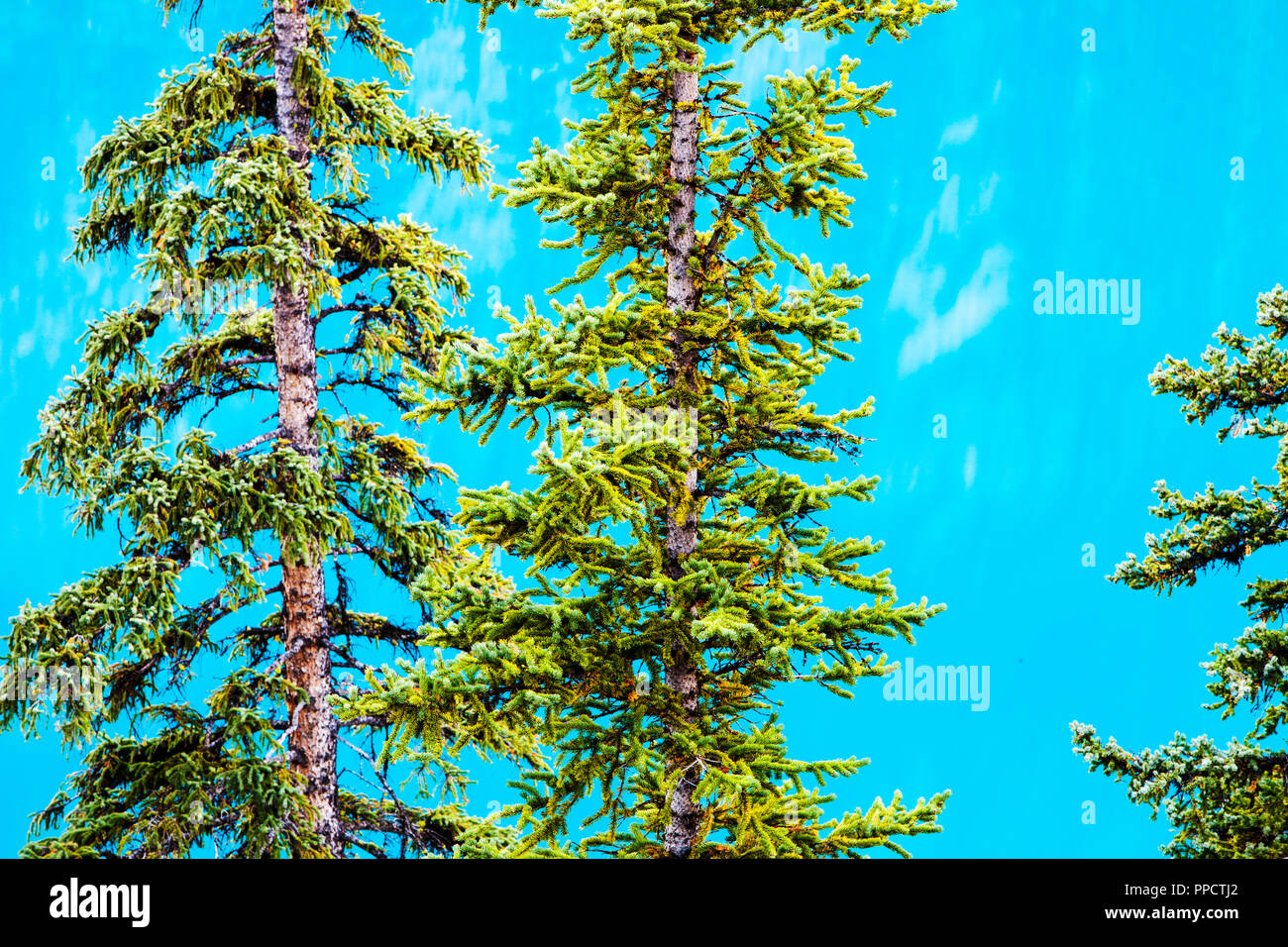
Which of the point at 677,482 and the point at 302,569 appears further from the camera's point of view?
the point at 302,569

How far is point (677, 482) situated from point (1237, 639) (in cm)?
538

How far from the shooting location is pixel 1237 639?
10445 millimetres

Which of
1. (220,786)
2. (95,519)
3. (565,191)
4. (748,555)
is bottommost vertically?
(220,786)

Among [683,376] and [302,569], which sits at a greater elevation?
[683,376]

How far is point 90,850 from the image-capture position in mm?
10695

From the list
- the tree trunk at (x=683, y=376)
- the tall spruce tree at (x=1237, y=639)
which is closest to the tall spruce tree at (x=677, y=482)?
the tree trunk at (x=683, y=376)

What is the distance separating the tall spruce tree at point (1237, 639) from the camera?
33.8 ft

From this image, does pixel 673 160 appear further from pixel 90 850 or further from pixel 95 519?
pixel 90 850

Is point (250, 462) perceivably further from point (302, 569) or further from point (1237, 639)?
point (1237, 639)

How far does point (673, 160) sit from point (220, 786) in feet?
23.1

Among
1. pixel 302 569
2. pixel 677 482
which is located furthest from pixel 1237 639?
pixel 302 569

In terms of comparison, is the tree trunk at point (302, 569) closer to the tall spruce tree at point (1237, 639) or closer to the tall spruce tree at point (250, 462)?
the tall spruce tree at point (250, 462)

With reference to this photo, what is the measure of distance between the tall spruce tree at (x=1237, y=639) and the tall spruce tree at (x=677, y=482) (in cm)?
358
